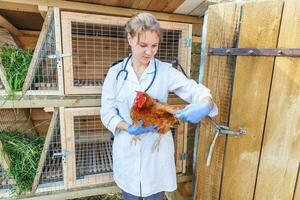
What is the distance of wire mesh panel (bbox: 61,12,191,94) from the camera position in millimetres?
1088

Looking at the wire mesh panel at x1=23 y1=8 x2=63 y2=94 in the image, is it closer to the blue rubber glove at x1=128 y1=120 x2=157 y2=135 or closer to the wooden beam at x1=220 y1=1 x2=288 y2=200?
the blue rubber glove at x1=128 y1=120 x2=157 y2=135

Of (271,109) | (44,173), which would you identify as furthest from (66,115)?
(271,109)

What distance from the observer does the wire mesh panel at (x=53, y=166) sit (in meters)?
1.19

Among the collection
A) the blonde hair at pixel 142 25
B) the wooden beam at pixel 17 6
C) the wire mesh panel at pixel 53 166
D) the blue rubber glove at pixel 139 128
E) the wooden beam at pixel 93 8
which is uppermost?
the wooden beam at pixel 93 8

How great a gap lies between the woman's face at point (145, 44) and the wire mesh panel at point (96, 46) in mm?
351

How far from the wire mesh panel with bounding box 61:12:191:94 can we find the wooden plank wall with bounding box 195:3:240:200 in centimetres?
23

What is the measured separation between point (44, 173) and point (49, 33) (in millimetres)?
796

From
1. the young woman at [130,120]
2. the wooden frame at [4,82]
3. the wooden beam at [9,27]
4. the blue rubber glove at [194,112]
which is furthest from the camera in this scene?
the wooden beam at [9,27]

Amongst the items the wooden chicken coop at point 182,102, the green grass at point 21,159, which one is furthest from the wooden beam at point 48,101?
the green grass at point 21,159

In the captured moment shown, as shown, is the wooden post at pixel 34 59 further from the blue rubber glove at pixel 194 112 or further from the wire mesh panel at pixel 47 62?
the blue rubber glove at pixel 194 112

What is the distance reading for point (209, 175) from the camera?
116 centimetres

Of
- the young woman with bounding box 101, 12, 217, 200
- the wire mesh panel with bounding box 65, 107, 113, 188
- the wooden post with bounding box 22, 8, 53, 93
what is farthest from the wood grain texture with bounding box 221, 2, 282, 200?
the wooden post with bounding box 22, 8, 53, 93

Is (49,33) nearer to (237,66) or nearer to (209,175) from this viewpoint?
(237,66)

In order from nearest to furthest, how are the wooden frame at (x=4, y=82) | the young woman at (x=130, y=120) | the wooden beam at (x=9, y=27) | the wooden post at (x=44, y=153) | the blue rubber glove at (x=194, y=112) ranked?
the blue rubber glove at (x=194, y=112), the young woman at (x=130, y=120), the wooden frame at (x=4, y=82), the wooden post at (x=44, y=153), the wooden beam at (x=9, y=27)
